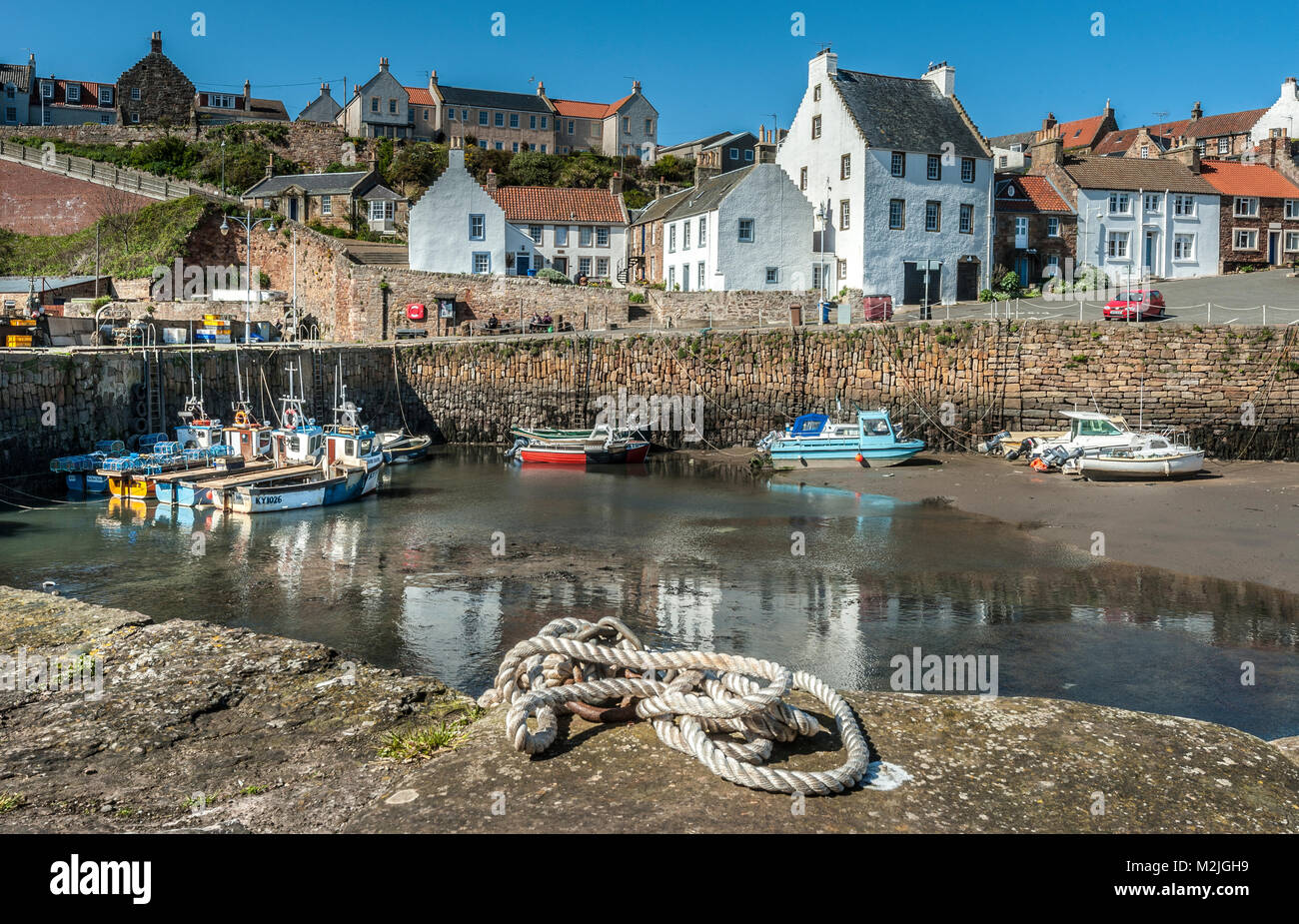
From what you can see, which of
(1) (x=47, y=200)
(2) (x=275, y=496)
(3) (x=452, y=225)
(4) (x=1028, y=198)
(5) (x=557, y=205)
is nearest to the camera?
(2) (x=275, y=496)

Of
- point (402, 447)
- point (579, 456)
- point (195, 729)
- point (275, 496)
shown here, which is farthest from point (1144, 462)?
point (195, 729)

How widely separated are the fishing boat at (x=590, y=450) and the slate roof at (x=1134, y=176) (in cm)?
2571

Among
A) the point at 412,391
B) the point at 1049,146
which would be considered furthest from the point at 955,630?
the point at 1049,146

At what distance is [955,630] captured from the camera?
1289 cm

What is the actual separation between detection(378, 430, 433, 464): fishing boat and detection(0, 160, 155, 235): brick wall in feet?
92.4

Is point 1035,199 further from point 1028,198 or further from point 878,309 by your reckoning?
point 878,309

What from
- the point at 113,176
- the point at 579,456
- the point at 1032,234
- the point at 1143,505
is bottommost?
the point at 1143,505

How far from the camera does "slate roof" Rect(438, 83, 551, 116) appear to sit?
6994cm

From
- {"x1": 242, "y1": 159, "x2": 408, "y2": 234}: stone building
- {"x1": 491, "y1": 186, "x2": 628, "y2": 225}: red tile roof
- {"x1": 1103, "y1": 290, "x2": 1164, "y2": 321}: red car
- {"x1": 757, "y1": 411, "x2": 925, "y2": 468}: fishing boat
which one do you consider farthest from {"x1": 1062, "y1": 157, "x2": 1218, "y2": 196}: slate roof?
{"x1": 242, "y1": 159, "x2": 408, "y2": 234}: stone building

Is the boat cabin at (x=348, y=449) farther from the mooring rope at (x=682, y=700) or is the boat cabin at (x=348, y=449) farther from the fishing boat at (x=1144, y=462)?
the mooring rope at (x=682, y=700)

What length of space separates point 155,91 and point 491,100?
22771 millimetres

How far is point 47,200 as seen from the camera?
51.0 meters
